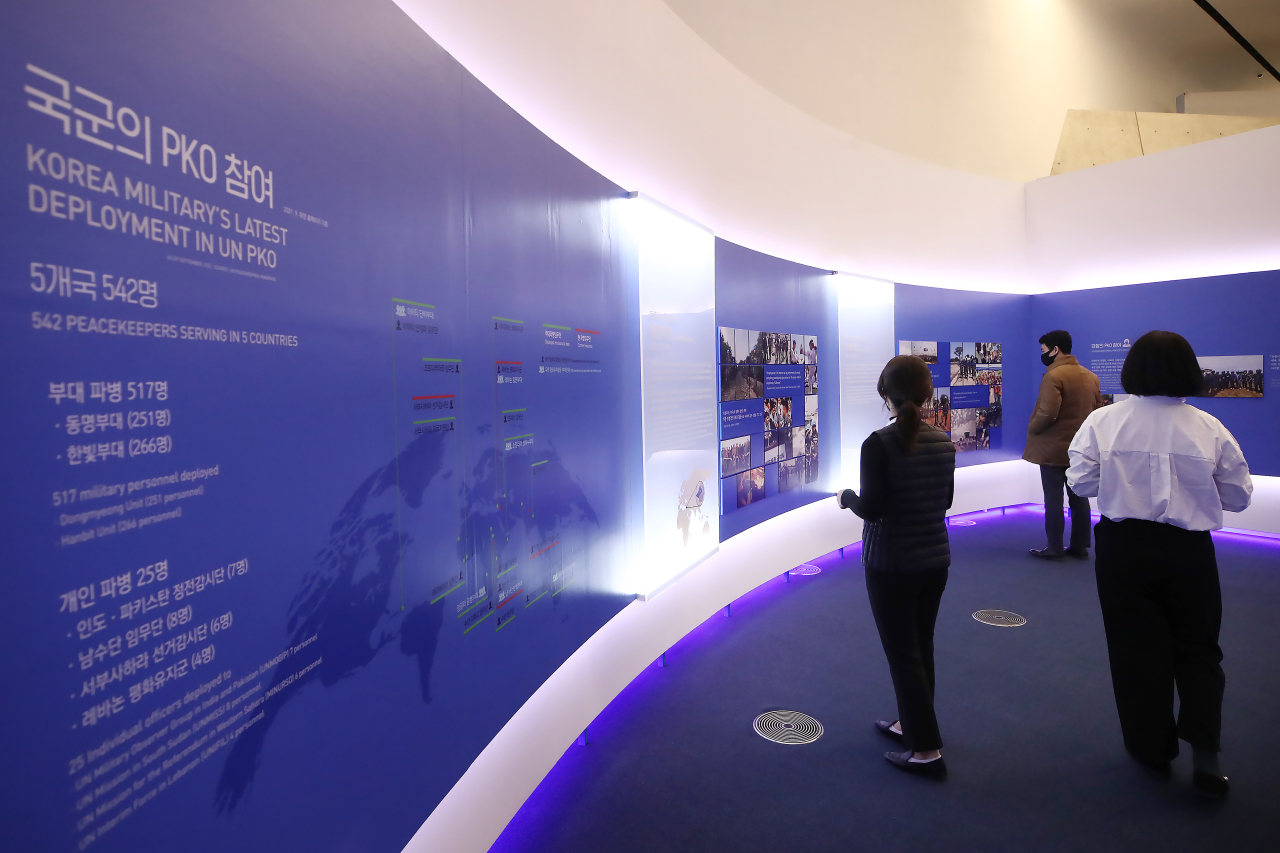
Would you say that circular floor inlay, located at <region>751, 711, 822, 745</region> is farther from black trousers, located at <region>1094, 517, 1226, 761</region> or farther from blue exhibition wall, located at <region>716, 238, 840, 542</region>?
blue exhibition wall, located at <region>716, 238, 840, 542</region>

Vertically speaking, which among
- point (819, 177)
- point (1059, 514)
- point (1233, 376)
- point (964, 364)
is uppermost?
point (819, 177)

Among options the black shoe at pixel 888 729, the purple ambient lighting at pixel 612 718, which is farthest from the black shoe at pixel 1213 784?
the purple ambient lighting at pixel 612 718

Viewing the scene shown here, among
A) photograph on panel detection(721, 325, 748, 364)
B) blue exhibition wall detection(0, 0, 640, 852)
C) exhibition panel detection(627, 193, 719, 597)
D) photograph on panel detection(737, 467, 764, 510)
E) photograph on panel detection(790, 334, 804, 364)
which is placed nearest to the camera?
blue exhibition wall detection(0, 0, 640, 852)

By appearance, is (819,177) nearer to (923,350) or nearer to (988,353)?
(923,350)

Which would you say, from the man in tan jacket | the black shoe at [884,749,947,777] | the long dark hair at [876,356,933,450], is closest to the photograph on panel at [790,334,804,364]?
the man in tan jacket

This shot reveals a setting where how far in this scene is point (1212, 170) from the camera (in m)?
6.55

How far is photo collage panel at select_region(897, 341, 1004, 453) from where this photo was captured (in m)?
7.26

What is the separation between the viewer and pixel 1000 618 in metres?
4.52

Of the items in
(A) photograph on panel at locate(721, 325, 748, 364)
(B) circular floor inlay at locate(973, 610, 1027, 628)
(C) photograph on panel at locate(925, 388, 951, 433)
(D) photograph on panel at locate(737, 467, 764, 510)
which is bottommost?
(B) circular floor inlay at locate(973, 610, 1027, 628)

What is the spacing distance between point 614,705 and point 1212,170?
26.2 feet

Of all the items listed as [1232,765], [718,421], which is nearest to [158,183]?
[718,421]

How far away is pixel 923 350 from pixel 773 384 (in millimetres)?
2911

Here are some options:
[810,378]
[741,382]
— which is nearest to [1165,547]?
[741,382]

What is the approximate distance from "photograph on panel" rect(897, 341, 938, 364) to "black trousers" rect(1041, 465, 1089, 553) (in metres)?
1.69
